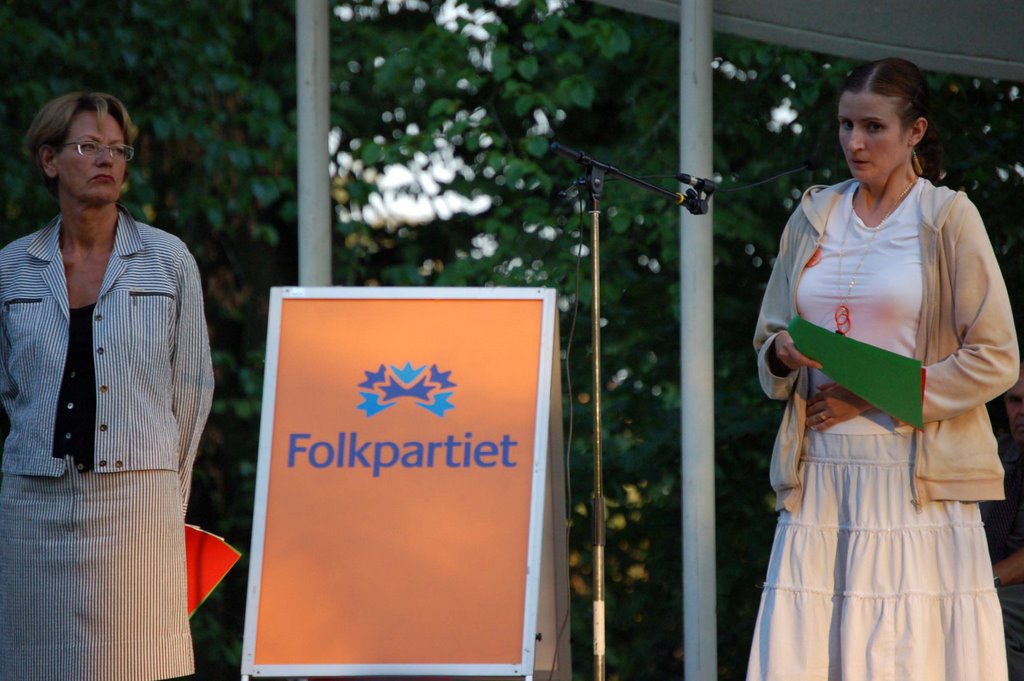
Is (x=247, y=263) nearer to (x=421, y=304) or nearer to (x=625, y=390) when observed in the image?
(x=625, y=390)

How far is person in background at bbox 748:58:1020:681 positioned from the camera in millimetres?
2744

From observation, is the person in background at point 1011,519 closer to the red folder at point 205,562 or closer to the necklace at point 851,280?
the necklace at point 851,280

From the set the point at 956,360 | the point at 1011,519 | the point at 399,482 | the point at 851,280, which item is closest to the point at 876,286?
the point at 851,280

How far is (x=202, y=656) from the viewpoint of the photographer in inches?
293

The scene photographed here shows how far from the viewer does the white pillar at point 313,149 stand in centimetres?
455

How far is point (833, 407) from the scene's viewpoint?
2875mm

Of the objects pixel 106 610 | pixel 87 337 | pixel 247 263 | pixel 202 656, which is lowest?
pixel 202 656

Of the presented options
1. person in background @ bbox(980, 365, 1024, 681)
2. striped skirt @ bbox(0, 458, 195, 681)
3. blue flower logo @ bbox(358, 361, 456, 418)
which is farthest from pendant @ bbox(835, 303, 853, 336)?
striped skirt @ bbox(0, 458, 195, 681)

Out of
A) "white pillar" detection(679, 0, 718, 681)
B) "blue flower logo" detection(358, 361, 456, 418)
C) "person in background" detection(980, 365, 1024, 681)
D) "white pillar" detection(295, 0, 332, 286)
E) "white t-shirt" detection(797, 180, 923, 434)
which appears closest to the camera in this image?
"white t-shirt" detection(797, 180, 923, 434)

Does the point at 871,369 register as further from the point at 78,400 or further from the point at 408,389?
the point at 78,400

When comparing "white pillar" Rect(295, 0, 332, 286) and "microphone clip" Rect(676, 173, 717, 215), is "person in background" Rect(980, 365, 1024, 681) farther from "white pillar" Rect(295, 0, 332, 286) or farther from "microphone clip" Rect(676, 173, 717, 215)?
"white pillar" Rect(295, 0, 332, 286)

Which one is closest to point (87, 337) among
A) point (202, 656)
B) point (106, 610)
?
point (106, 610)

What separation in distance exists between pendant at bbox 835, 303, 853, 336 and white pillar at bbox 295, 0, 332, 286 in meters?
2.13

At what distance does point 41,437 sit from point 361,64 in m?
5.17
